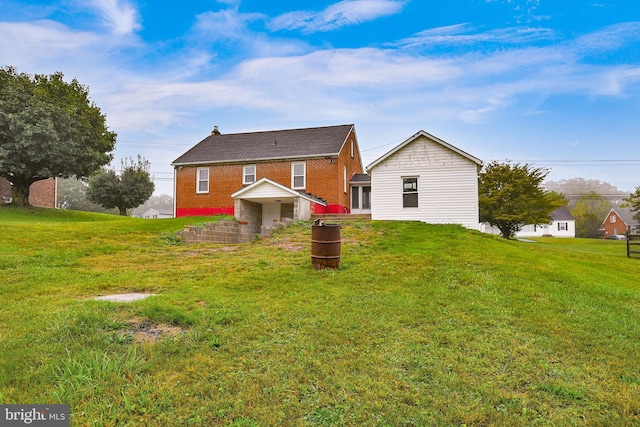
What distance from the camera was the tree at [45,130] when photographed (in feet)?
66.4

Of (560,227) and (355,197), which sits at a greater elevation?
(355,197)

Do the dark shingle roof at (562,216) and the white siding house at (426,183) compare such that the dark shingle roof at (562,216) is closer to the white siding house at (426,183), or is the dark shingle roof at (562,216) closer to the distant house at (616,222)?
the distant house at (616,222)

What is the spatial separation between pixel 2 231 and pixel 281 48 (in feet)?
43.3

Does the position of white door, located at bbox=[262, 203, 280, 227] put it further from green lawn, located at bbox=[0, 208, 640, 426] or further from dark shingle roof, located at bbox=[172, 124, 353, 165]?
green lawn, located at bbox=[0, 208, 640, 426]

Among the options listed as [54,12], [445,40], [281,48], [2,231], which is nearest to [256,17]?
[281,48]

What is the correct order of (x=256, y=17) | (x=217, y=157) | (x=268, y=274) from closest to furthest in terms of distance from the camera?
1. (x=268, y=274)
2. (x=256, y=17)
3. (x=217, y=157)

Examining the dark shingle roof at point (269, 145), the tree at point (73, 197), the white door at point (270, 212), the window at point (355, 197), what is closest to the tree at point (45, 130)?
the dark shingle roof at point (269, 145)

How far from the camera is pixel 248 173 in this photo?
72.5 ft

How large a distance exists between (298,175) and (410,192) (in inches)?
303

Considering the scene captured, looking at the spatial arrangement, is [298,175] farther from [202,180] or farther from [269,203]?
[202,180]

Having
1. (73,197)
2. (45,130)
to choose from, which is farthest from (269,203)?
(73,197)

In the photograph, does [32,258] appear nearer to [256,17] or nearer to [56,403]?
[56,403]

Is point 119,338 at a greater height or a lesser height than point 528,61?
lesser

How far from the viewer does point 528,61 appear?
1527 cm
